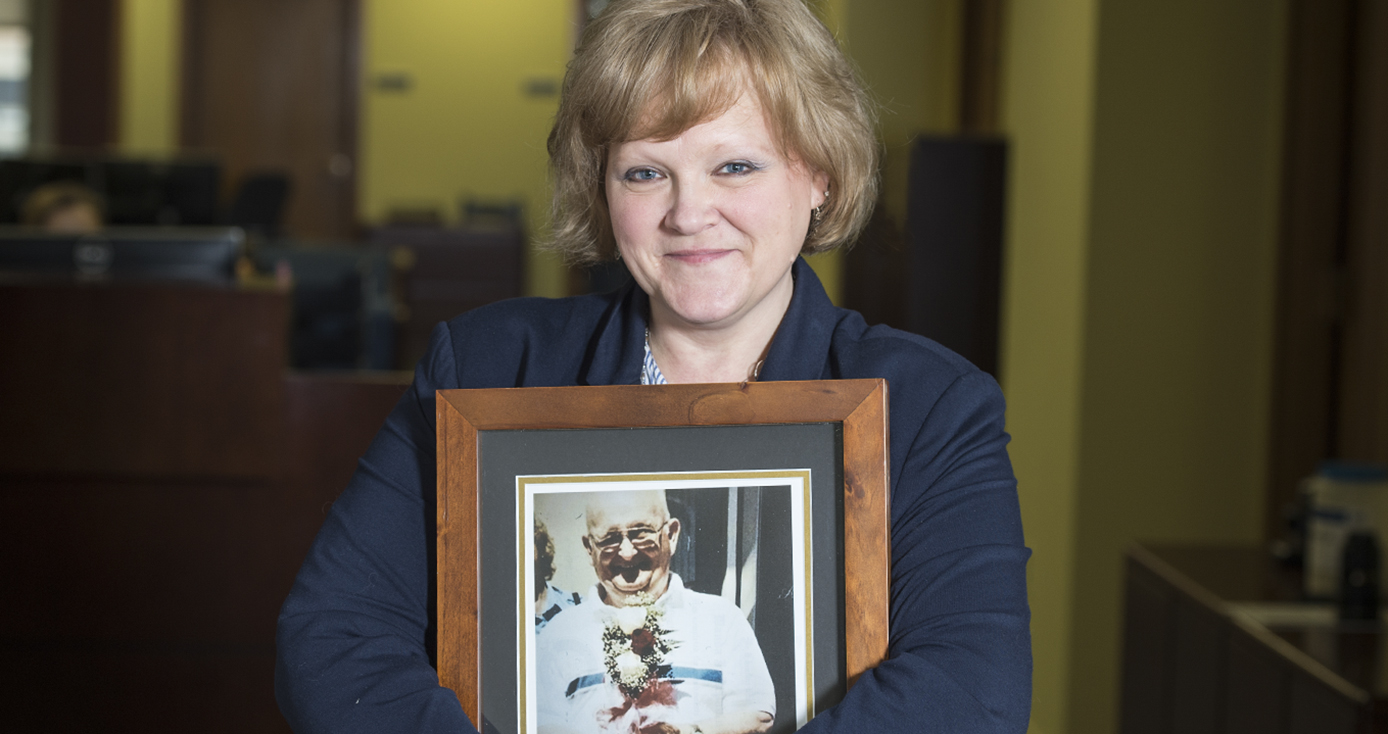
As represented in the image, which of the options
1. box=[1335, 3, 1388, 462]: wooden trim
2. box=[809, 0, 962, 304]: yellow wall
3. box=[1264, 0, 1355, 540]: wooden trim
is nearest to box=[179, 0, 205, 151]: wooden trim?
box=[809, 0, 962, 304]: yellow wall

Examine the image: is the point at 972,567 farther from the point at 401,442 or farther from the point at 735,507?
the point at 401,442

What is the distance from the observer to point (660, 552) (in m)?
0.80

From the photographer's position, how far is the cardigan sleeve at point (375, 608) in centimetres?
81

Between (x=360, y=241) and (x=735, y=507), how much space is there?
7.50m

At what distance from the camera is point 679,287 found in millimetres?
896

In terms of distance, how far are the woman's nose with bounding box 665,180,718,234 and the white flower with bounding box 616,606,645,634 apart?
10.6 inches

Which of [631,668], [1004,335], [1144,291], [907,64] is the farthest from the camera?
[907,64]

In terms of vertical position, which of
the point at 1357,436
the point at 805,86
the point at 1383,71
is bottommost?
the point at 1357,436

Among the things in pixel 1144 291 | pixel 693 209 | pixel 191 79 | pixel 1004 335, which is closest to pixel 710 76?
pixel 693 209

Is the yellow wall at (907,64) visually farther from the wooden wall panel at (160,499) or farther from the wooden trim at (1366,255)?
the wooden wall panel at (160,499)

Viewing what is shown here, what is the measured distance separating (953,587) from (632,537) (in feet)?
0.73

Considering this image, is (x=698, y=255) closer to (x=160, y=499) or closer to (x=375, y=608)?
(x=375, y=608)

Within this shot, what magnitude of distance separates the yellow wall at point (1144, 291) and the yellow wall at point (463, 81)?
5448 mm

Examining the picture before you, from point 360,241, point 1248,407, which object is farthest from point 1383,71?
point 360,241
